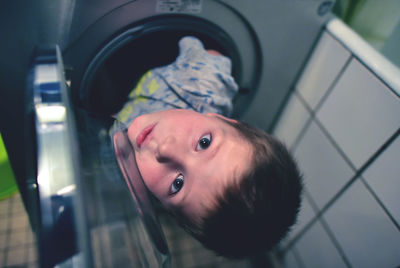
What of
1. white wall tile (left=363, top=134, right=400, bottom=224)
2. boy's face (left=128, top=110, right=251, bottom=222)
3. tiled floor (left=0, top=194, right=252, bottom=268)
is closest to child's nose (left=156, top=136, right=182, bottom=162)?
boy's face (left=128, top=110, right=251, bottom=222)

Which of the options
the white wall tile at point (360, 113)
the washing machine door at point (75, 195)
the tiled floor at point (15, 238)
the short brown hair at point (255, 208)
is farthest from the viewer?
the tiled floor at point (15, 238)

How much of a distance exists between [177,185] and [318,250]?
0.53 m

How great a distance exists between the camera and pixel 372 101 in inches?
21.0

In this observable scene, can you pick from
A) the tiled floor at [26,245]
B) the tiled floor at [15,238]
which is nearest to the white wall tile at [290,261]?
the tiled floor at [26,245]

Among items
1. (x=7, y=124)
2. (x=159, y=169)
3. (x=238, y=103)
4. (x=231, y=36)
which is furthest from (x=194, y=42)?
(x=7, y=124)

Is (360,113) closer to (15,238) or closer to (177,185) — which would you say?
(177,185)

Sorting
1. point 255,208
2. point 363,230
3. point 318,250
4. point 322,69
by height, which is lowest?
point 318,250

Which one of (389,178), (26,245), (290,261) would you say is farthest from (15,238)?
(389,178)

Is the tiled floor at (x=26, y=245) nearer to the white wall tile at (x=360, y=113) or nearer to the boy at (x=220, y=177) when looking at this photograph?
the boy at (x=220, y=177)

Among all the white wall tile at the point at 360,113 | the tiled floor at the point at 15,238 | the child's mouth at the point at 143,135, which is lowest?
the tiled floor at the point at 15,238

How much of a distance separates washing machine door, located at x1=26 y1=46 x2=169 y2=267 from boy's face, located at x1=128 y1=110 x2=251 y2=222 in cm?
4

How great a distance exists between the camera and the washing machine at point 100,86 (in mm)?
222

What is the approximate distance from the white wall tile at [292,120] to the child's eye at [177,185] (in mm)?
487

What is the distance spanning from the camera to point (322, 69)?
66cm
